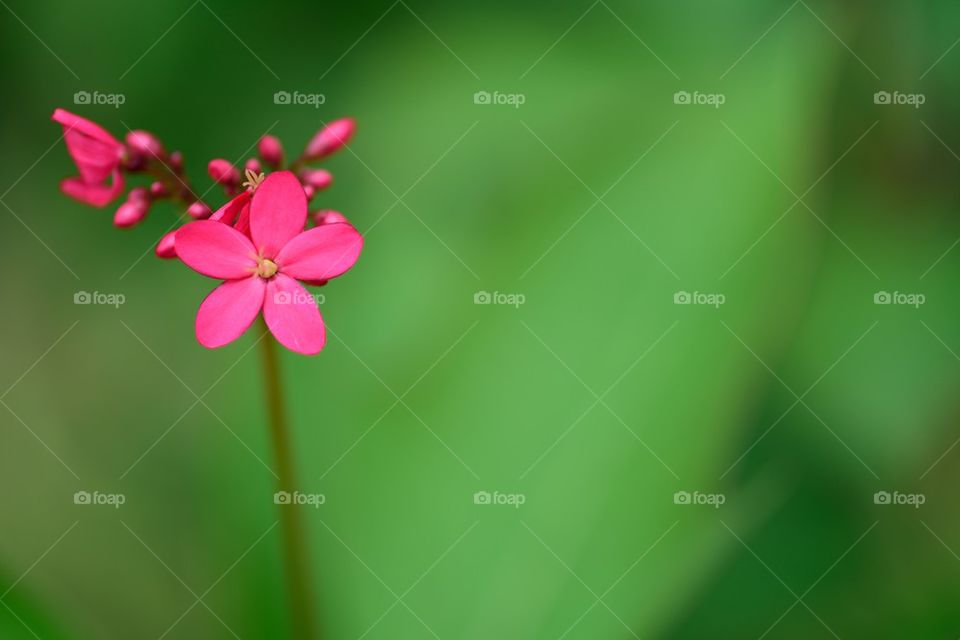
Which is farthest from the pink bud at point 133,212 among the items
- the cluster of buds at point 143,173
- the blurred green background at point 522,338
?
the blurred green background at point 522,338

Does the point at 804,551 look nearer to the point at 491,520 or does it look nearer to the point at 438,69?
the point at 491,520

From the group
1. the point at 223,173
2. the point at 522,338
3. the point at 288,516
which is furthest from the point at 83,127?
the point at 522,338

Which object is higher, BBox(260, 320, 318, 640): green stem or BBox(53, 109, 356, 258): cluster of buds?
BBox(53, 109, 356, 258): cluster of buds

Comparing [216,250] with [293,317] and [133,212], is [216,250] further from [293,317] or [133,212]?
[133,212]

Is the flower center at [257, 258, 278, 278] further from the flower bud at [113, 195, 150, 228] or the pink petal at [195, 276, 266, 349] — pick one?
the flower bud at [113, 195, 150, 228]

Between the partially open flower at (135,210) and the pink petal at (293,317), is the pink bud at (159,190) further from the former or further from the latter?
the pink petal at (293,317)

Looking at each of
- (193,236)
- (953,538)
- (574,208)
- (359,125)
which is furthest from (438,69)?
(953,538)

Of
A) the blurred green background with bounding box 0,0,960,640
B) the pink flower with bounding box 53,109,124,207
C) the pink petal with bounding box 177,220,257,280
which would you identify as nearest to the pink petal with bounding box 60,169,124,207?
the pink flower with bounding box 53,109,124,207
